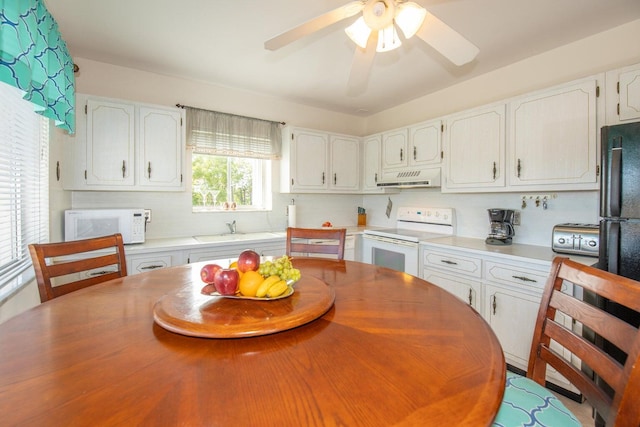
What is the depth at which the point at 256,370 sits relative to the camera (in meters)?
0.67

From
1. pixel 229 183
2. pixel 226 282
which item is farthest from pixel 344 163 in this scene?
pixel 226 282

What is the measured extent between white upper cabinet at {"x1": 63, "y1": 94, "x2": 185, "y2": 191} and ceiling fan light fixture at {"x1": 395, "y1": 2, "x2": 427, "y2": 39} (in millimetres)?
2166

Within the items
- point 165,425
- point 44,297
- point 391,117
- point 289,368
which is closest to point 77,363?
point 165,425

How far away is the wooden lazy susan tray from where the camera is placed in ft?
2.71

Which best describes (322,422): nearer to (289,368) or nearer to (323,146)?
(289,368)

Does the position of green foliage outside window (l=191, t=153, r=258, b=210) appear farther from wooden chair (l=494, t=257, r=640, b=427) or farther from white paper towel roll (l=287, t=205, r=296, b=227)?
wooden chair (l=494, t=257, r=640, b=427)

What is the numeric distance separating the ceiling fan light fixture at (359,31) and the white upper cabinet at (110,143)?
2.04 metres

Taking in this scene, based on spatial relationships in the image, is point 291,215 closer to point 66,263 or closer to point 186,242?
point 186,242

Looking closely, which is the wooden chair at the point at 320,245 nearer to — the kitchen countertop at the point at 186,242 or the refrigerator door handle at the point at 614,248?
the kitchen countertop at the point at 186,242

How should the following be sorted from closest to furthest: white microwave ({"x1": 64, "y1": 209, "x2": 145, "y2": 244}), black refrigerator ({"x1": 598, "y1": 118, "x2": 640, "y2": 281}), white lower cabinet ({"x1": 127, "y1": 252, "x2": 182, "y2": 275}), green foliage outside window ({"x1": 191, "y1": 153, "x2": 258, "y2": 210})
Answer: black refrigerator ({"x1": 598, "y1": 118, "x2": 640, "y2": 281}) < white microwave ({"x1": 64, "y1": 209, "x2": 145, "y2": 244}) < white lower cabinet ({"x1": 127, "y1": 252, "x2": 182, "y2": 275}) < green foliage outside window ({"x1": 191, "y1": 153, "x2": 258, "y2": 210})

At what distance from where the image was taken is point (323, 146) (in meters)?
3.55

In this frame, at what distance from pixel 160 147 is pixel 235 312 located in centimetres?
224

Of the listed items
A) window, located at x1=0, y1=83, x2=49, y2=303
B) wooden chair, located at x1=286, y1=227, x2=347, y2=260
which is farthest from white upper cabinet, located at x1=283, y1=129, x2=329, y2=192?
window, located at x1=0, y1=83, x2=49, y2=303

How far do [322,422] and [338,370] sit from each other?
167 mm
